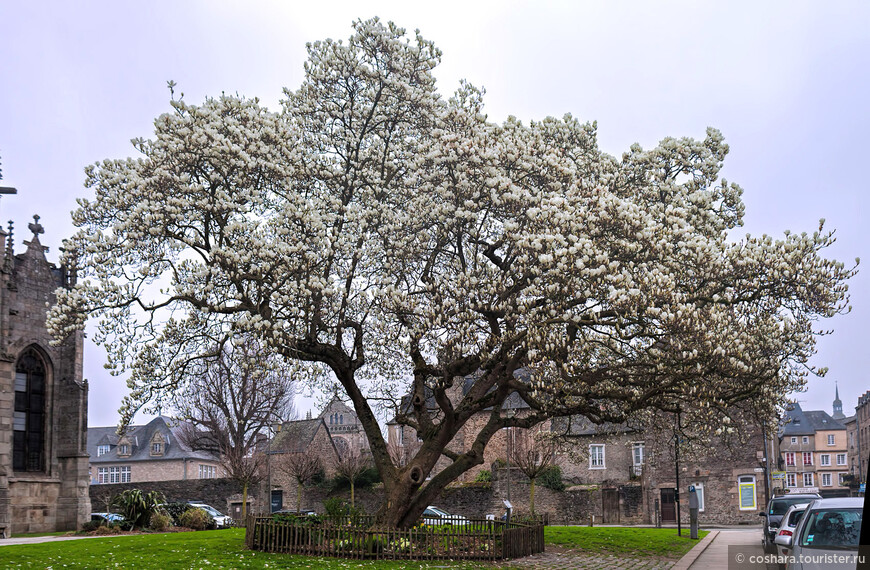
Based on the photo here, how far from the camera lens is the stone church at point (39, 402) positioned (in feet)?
108

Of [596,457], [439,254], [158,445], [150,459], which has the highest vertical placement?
[439,254]

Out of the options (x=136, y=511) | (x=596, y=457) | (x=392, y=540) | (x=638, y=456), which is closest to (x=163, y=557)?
(x=392, y=540)

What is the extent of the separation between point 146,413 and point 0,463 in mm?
13457

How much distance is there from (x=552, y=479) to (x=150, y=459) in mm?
46224

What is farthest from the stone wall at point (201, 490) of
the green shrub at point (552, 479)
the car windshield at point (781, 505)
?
the car windshield at point (781, 505)

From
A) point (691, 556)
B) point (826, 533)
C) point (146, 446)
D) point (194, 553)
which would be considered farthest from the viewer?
point (146, 446)

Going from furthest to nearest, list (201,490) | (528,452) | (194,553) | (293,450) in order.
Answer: (293,450) < (201,490) < (528,452) < (194,553)

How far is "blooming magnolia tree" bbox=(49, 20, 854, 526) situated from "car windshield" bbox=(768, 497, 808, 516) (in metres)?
4.29

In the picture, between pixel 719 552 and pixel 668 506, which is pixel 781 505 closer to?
pixel 719 552

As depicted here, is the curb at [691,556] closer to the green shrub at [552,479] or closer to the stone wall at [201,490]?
the green shrub at [552,479]

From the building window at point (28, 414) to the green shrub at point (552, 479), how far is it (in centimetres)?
3088

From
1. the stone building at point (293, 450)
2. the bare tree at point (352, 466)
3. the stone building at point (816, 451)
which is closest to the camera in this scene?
the bare tree at point (352, 466)

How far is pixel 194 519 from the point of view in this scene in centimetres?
3531

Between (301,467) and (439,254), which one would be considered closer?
(439,254)
